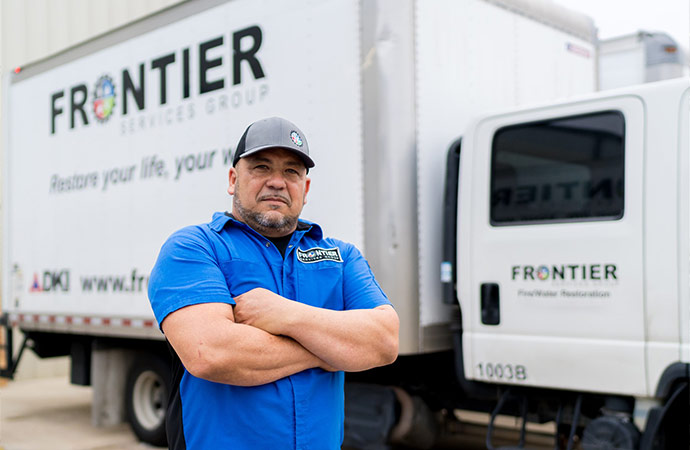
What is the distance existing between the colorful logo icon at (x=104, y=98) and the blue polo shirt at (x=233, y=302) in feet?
15.2

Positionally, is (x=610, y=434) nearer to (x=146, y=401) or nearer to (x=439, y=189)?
(x=439, y=189)

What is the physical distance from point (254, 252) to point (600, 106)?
265 centimetres

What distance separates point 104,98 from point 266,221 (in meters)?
4.87

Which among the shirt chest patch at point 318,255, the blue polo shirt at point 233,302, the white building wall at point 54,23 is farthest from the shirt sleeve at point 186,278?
the white building wall at point 54,23

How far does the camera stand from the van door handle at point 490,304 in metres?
4.40

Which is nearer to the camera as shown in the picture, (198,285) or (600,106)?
(198,285)

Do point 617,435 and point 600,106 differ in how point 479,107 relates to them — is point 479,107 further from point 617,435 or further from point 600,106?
point 617,435

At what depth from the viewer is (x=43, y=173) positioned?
736cm

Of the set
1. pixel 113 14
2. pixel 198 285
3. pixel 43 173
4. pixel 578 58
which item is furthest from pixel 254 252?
pixel 113 14

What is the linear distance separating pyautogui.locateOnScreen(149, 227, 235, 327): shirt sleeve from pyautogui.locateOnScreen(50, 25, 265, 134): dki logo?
325 centimetres

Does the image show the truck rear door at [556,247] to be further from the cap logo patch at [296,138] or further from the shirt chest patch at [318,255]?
the cap logo patch at [296,138]

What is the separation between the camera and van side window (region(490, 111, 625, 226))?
4023mm

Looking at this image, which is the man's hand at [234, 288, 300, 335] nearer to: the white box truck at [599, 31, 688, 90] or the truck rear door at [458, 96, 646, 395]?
the truck rear door at [458, 96, 646, 395]

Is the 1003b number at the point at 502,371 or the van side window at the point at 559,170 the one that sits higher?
the van side window at the point at 559,170
